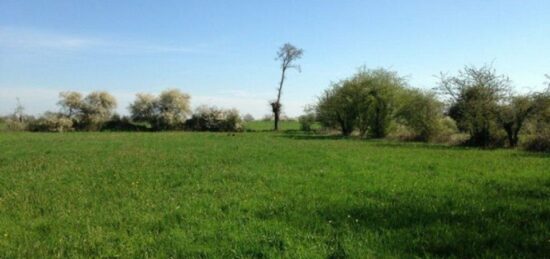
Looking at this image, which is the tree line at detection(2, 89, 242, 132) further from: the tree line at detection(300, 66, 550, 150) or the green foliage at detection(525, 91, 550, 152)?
the green foliage at detection(525, 91, 550, 152)

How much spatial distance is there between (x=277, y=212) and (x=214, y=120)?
60.4 meters

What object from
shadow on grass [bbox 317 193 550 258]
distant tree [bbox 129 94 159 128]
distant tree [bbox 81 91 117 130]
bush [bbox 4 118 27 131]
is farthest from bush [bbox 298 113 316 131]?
shadow on grass [bbox 317 193 550 258]

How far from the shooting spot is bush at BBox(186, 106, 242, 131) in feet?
227

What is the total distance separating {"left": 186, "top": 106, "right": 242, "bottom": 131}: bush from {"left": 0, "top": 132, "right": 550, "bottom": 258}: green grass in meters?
51.7

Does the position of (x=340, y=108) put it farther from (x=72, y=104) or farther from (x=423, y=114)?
(x=72, y=104)

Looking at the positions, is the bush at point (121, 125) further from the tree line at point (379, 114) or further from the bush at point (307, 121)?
the bush at point (307, 121)

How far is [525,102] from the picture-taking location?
31.4 meters

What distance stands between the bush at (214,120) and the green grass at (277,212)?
5173 centimetres

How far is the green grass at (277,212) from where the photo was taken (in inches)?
290

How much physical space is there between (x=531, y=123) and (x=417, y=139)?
11.6 meters

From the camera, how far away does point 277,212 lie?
9.84 m

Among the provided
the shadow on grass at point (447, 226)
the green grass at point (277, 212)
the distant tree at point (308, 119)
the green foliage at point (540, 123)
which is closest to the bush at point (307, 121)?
the distant tree at point (308, 119)

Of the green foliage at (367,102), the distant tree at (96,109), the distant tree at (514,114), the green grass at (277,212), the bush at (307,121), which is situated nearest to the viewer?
the green grass at (277,212)

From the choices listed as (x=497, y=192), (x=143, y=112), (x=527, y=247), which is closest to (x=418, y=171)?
(x=497, y=192)
